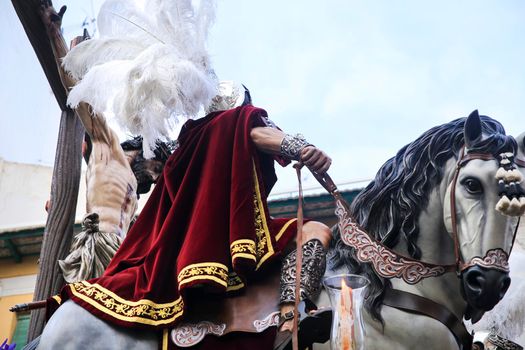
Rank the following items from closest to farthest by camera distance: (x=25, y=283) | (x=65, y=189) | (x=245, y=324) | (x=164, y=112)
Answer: (x=245, y=324), (x=164, y=112), (x=65, y=189), (x=25, y=283)

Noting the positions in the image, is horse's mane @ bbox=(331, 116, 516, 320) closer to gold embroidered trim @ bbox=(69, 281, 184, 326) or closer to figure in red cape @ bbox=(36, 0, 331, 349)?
figure in red cape @ bbox=(36, 0, 331, 349)

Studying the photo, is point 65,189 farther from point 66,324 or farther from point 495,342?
point 495,342

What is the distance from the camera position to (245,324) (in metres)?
2.86

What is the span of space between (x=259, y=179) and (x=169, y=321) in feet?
2.58

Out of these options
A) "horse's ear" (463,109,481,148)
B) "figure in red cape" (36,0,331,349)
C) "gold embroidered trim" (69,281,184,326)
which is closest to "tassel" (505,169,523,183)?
"horse's ear" (463,109,481,148)

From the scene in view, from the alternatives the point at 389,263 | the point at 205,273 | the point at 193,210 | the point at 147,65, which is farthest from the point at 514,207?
the point at 147,65

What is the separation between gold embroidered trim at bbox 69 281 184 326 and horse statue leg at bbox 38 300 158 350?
0.21 ft

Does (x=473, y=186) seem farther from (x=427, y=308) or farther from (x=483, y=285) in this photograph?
(x=427, y=308)

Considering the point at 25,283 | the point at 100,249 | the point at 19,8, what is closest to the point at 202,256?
the point at 100,249

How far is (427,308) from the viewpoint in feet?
9.43

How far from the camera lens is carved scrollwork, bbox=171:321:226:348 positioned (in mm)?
2855

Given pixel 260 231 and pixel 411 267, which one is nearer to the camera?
pixel 411 267

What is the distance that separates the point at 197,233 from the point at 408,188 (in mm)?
995

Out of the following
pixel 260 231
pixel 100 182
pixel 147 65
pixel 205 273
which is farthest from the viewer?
pixel 100 182
